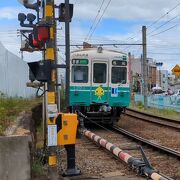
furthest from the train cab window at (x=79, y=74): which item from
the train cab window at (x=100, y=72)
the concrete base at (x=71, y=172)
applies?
the concrete base at (x=71, y=172)

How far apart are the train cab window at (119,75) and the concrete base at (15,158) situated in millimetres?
12218

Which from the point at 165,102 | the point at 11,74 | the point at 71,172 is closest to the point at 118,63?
the point at 11,74

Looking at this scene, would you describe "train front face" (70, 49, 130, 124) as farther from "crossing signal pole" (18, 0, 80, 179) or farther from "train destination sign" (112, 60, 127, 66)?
"crossing signal pole" (18, 0, 80, 179)

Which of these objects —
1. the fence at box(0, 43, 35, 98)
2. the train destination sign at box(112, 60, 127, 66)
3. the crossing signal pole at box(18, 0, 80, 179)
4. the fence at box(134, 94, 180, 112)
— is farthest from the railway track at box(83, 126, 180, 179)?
the fence at box(134, 94, 180, 112)

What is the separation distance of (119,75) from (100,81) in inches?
33.6

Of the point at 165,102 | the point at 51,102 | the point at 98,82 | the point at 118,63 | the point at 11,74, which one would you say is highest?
the point at 118,63

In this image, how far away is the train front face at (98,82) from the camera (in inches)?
768

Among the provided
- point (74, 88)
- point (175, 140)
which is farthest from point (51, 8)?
point (74, 88)

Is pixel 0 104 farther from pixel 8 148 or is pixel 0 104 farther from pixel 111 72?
pixel 111 72

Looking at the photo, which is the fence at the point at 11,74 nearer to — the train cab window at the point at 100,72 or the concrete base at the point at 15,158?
the train cab window at the point at 100,72

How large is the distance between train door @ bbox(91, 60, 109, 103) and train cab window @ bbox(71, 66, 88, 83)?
1.02 ft

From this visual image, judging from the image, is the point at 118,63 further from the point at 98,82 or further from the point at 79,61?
the point at 79,61

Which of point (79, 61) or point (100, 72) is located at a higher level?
point (79, 61)

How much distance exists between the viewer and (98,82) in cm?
1986
